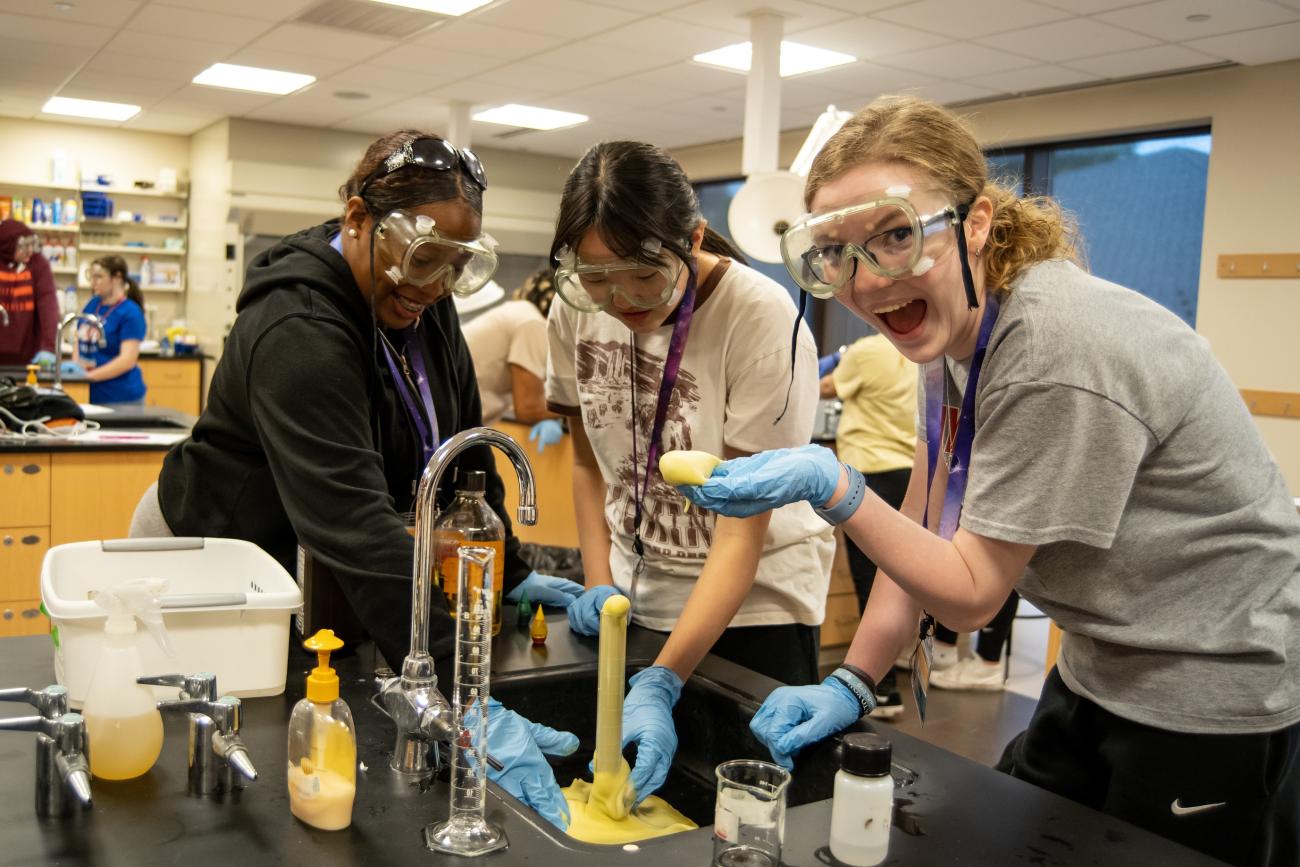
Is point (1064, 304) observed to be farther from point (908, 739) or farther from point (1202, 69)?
point (1202, 69)

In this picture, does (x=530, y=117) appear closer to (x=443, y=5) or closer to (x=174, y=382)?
(x=443, y=5)

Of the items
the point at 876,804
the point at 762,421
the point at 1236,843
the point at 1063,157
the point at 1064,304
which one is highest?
the point at 1063,157

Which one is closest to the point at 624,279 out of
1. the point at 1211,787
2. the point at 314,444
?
the point at 314,444

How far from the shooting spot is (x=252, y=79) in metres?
7.32

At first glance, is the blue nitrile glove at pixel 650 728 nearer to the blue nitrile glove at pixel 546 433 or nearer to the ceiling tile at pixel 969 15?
the blue nitrile glove at pixel 546 433

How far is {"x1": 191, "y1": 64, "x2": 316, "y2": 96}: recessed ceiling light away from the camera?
7023 mm

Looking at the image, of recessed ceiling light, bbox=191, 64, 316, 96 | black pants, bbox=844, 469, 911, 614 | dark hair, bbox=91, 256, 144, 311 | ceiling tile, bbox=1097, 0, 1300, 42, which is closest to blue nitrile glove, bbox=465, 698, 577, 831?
black pants, bbox=844, 469, 911, 614

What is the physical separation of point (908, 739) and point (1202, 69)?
224 inches

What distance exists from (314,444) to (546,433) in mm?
3419

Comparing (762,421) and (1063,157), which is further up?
(1063,157)

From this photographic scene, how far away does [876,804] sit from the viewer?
1.03 meters

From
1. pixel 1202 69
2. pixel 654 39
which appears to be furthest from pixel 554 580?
pixel 1202 69

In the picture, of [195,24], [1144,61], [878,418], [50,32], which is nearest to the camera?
[878,418]

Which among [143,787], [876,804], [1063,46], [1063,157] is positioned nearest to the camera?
[876,804]
